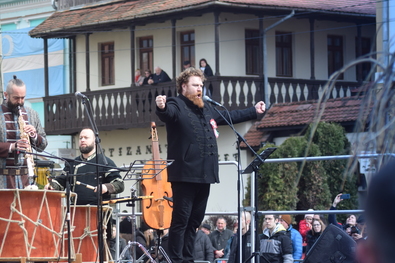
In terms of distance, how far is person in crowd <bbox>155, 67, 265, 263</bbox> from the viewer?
6.51 meters

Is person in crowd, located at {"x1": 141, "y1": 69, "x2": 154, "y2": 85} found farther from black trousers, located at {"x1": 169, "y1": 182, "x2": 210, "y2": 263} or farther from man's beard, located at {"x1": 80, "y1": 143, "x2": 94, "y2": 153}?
black trousers, located at {"x1": 169, "y1": 182, "x2": 210, "y2": 263}

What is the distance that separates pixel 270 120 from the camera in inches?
888

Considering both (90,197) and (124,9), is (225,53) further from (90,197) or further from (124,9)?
(90,197)

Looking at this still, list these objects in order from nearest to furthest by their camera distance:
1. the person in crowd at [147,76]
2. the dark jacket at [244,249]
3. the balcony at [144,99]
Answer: the dark jacket at [244,249]
the balcony at [144,99]
the person in crowd at [147,76]

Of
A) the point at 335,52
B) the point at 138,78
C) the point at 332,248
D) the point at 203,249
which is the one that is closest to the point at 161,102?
the point at 332,248

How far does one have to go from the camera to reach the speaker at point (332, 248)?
6594mm

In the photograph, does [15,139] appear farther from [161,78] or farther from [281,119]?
[161,78]

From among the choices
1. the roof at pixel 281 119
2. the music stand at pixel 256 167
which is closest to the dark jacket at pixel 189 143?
the music stand at pixel 256 167

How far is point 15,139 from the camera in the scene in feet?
22.6

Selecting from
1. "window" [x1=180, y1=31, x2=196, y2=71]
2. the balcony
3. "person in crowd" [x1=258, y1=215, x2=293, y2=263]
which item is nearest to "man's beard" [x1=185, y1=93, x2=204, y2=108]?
"person in crowd" [x1=258, y1=215, x2=293, y2=263]

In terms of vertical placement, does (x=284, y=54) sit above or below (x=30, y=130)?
above

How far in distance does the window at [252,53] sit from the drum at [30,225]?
19142 mm

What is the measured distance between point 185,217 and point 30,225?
1.33 meters

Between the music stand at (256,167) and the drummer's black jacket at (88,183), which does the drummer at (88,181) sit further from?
the music stand at (256,167)
